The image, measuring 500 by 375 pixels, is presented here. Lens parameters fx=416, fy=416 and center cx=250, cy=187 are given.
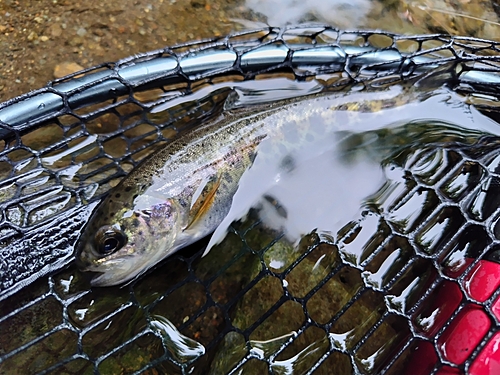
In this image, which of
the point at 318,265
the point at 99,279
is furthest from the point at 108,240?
the point at 318,265

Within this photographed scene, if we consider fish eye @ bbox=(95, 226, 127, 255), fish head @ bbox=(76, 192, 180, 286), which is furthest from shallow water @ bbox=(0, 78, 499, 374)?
fish eye @ bbox=(95, 226, 127, 255)

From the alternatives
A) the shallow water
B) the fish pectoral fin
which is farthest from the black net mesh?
the fish pectoral fin

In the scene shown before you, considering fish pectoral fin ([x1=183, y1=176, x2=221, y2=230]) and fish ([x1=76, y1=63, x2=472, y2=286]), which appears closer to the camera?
fish ([x1=76, y1=63, x2=472, y2=286])

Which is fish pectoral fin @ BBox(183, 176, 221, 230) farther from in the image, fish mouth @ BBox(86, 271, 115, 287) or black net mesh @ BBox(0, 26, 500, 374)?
fish mouth @ BBox(86, 271, 115, 287)

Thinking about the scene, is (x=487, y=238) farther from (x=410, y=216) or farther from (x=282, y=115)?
(x=282, y=115)

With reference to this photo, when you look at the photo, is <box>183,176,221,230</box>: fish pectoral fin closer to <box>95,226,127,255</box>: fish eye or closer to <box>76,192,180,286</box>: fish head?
<box>76,192,180,286</box>: fish head

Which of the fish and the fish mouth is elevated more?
the fish

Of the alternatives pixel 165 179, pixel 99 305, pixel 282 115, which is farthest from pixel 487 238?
pixel 99 305

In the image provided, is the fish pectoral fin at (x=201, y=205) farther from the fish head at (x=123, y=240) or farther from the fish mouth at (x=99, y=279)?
the fish mouth at (x=99, y=279)
